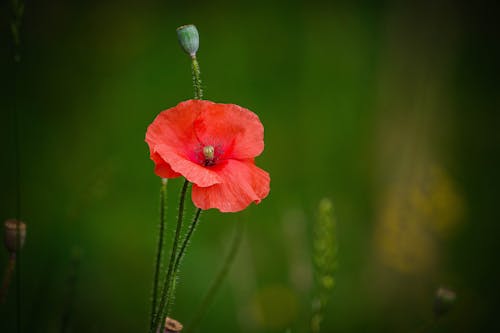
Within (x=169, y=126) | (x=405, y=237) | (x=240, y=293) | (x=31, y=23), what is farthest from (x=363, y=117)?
(x=169, y=126)

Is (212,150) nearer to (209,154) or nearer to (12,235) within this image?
(209,154)

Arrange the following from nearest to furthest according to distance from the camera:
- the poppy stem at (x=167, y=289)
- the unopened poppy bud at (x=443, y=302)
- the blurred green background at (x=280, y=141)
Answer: the poppy stem at (x=167, y=289)
the unopened poppy bud at (x=443, y=302)
the blurred green background at (x=280, y=141)

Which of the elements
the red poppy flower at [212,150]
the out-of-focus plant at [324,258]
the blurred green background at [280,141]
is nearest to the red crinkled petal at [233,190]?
the red poppy flower at [212,150]

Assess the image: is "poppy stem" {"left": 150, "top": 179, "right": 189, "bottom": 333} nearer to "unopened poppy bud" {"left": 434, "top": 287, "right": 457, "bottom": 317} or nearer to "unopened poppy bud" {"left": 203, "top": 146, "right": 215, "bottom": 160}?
"unopened poppy bud" {"left": 203, "top": 146, "right": 215, "bottom": 160}

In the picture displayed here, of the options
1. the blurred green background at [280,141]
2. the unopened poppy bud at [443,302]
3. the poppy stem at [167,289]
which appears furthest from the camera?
the blurred green background at [280,141]

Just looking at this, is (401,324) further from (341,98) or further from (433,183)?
(341,98)

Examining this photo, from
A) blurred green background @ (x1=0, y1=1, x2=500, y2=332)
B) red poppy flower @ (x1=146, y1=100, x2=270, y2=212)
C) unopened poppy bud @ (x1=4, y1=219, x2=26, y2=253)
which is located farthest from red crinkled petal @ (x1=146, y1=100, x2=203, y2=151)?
blurred green background @ (x1=0, y1=1, x2=500, y2=332)

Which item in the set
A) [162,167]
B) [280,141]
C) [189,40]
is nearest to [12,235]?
[162,167]

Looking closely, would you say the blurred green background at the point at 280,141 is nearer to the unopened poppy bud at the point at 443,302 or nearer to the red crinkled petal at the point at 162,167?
the unopened poppy bud at the point at 443,302
